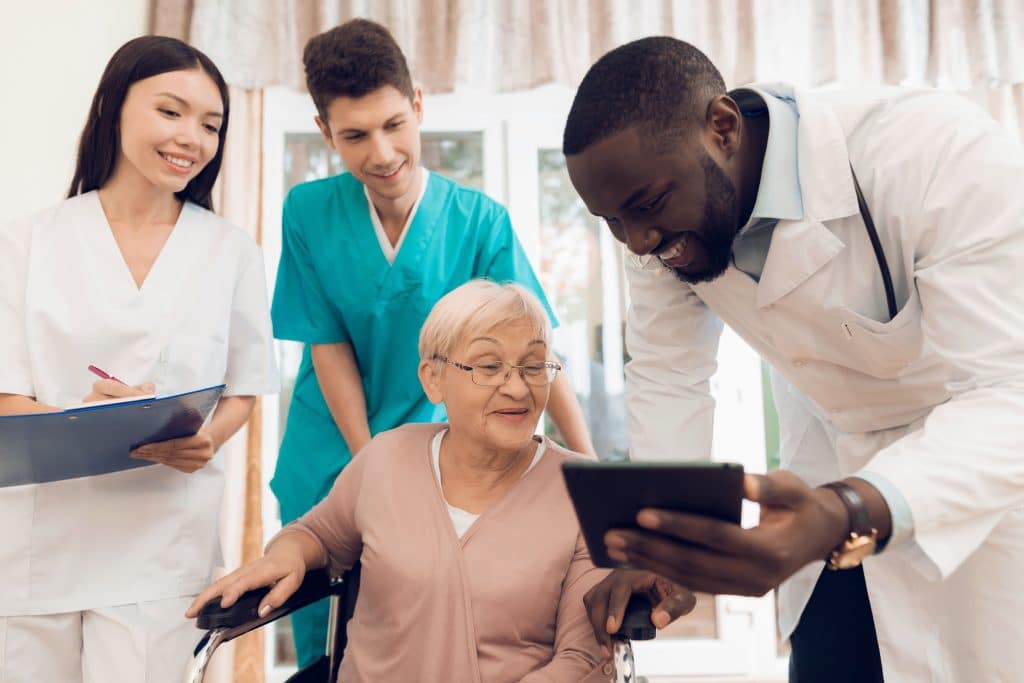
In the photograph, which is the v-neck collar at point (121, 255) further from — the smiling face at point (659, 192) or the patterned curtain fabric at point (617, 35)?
the patterned curtain fabric at point (617, 35)

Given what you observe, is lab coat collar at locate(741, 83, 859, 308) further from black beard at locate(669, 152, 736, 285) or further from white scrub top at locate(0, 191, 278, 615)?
white scrub top at locate(0, 191, 278, 615)

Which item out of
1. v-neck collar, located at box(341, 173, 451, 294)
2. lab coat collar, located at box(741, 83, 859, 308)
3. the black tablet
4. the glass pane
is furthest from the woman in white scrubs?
the glass pane

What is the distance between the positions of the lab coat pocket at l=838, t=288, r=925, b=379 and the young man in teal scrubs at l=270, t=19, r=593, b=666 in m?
0.72

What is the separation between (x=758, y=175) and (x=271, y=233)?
2210 millimetres

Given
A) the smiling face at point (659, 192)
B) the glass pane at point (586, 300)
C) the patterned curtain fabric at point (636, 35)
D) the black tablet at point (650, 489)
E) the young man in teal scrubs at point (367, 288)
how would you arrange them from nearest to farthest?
the black tablet at point (650, 489), the smiling face at point (659, 192), the young man in teal scrubs at point (367, 288), the patterned curtain fabric at point (636, 35), the glass pane at point (586, 300)

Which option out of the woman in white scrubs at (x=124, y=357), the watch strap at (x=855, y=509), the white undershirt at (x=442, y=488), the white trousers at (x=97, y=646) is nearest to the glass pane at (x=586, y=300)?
the white undershirt at (x=442, y=488)

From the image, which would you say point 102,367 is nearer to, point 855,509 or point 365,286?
point 365,286

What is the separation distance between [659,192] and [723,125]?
0.46ft

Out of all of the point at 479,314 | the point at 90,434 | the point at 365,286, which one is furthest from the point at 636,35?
the point at 90,434

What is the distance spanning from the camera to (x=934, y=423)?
35.4 inches

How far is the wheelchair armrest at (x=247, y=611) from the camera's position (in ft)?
4.16

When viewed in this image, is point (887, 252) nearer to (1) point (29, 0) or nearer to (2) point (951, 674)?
(2) point (951, 674)

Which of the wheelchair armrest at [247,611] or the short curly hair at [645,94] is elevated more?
the short curly hair at [645,94]

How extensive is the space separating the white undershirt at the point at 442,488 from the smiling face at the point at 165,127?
66cm
